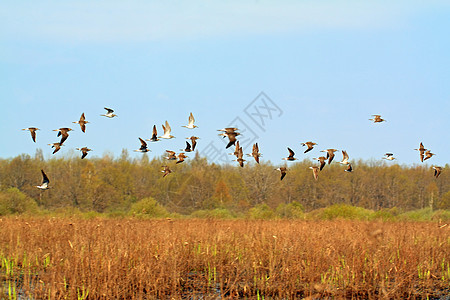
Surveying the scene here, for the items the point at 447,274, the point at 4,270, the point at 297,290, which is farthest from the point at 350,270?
the point at 4,270

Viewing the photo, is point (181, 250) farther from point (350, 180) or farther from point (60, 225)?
point (350, 180)

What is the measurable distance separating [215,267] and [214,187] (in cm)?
3860

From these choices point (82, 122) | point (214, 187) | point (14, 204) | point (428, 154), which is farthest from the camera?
point (214, 187)

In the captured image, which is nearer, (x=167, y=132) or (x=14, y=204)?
(x=167, y=132)

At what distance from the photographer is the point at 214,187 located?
161ft

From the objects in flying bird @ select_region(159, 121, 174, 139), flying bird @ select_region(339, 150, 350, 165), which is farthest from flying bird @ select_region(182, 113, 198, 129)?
flying bird @ select_region(339, 150, 350, 165)

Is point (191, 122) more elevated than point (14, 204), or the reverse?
point (191, 122)

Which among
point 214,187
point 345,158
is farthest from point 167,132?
point 214,187

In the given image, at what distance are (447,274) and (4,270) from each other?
9542mm

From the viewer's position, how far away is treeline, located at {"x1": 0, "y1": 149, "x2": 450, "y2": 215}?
138ft

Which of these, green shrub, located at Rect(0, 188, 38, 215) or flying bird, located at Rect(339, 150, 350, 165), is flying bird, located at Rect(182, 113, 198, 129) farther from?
green shrub, located at Rect(0, 188, 38, 215)

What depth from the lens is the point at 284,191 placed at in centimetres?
5184

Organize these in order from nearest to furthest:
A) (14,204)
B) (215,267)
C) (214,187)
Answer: (215,267), (14,204), (214,187)

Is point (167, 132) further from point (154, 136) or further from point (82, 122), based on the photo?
point (82, 122)
